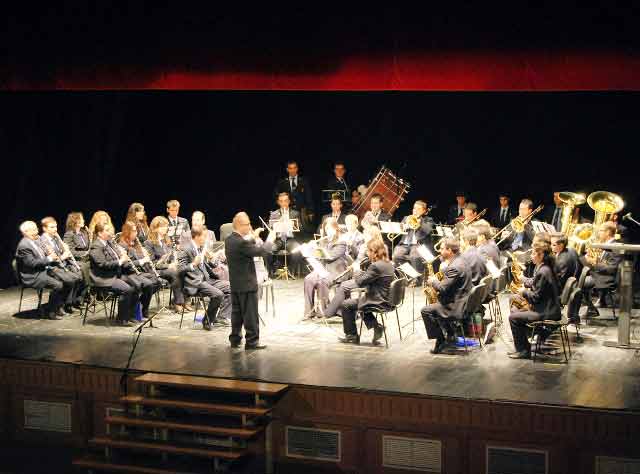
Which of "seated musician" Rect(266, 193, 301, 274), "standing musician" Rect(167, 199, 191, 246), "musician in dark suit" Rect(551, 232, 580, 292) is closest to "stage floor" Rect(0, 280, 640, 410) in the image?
"musician in dark suit" Rect(551, 232, 580, 292)

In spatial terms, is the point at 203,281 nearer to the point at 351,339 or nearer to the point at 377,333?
the point at 351,339

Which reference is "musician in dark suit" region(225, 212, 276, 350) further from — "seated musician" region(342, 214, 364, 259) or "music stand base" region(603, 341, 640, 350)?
"music stand base" region(603, 341, 640, 350)

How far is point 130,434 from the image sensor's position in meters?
8.10

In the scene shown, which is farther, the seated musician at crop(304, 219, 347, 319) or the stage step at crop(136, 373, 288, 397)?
the seated musician at crop(304, 219, 347, 319)

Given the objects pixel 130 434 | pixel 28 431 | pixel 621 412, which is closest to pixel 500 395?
pixel 621 412

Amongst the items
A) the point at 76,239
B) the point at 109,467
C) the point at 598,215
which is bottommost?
the point at 109,467

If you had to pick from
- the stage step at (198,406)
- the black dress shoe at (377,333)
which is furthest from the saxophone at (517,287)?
the stage step at (198,406)

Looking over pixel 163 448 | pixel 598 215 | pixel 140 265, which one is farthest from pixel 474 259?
pixel 140 265

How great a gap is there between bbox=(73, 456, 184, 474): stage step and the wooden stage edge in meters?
0.70

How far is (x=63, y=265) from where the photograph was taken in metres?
11.1

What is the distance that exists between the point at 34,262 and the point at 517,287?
19.6ft

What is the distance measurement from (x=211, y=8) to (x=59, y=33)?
2.03 meters

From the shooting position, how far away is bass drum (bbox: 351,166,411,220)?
46.4ft

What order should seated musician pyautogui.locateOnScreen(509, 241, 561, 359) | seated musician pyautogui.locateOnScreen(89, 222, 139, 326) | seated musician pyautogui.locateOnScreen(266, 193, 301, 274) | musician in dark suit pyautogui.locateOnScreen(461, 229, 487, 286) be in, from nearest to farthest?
seated musician pyautogui.locateOnScreen(509, 241, 561, 359), musician in dark suit pyautogui.locateOnScreen(461, 229, 487, 286), seated musician pyautogui.locateOnScreen(89, 222, 139, 326), seated musician pyautogui.locateOnScreen(266, 193, 301, 274)
